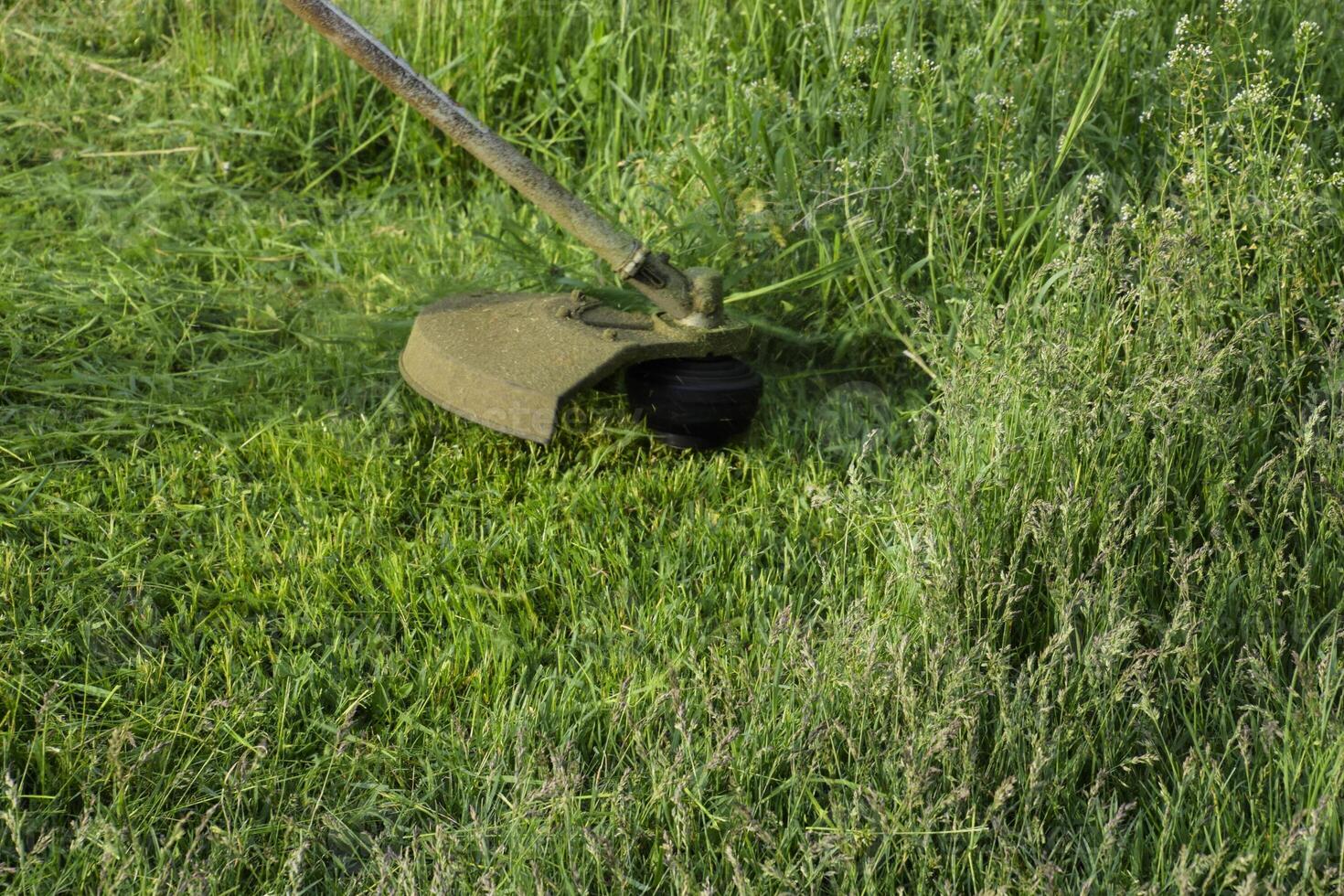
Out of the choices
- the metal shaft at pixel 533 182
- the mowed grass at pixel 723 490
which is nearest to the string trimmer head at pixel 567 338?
the metal shaft at pixel 533 182

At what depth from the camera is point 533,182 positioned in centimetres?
278

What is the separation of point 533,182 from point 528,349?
0.33 m

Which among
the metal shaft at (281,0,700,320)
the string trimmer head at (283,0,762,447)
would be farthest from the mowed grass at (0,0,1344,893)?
the metal shaft at (281,0,700,320)

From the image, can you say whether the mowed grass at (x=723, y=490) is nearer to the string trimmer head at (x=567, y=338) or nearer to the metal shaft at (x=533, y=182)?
the string trimmer head at (x=567, y=338)

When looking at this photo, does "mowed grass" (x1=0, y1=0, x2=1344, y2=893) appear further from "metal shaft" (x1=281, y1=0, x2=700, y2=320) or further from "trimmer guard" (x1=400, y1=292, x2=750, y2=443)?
"metal shaft" (x1=281, y1=0, x2=700, y2=320)

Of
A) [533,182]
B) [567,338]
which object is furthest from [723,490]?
[533,182]

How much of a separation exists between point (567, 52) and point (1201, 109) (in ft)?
6.19

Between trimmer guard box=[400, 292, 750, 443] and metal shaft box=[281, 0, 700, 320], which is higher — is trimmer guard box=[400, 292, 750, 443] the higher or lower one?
the lower one

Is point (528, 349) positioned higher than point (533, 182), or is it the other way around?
point (533, 182)

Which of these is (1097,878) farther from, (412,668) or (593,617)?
(412,668)

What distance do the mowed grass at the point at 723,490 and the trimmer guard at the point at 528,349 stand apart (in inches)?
6.3

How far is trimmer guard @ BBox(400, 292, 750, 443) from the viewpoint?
2619 millimetres

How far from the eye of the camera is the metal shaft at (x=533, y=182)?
8.90ft

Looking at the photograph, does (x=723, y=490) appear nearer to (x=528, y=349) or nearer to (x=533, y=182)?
(x=528, y=349)
